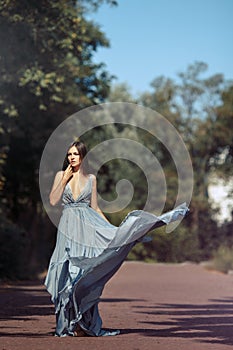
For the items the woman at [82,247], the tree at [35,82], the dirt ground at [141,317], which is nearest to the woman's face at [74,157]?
the woman at [82,247]

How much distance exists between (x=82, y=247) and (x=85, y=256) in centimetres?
13

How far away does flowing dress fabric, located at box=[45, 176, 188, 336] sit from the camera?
10750 mm

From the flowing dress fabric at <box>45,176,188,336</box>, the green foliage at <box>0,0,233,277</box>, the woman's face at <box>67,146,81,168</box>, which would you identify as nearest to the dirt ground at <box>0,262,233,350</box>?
the flowing dress fabric at <box>45,176,188,336</box>

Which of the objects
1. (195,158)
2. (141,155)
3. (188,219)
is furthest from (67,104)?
(141,155)

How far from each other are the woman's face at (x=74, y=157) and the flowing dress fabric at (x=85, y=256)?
26 cm

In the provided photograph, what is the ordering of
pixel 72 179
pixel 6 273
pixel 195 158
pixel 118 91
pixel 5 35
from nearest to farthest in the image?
1. pixel 72 179
2. pixel 5 35
3. pixel 6 273
4. pixel 195 158
5. pixel 118 91

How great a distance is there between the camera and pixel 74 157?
11234mm

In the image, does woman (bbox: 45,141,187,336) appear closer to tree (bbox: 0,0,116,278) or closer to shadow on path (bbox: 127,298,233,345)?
shadow on path (bbox: 127,298,233,345)

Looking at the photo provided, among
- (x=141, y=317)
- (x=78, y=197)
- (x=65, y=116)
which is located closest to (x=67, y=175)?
(x=78, y=197)

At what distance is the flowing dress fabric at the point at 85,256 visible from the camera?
10750 mm

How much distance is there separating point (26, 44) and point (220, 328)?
45.5ft

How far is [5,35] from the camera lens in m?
23.2

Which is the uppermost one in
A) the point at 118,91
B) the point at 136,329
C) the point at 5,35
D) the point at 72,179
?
the point at 118,91

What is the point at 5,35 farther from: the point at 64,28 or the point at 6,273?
the point at 6,273
